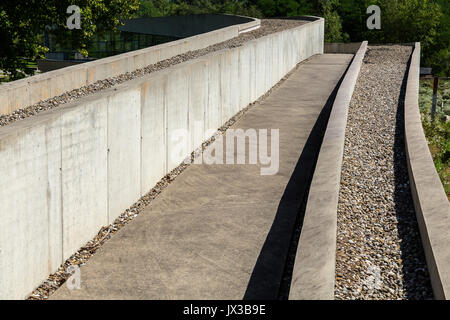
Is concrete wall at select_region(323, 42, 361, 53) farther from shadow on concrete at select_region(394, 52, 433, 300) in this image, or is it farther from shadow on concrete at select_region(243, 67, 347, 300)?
shadow on concrete at select_region(394, 52, 433, 300)

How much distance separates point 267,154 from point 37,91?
4.28 m

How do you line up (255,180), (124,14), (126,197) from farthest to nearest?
(124,14) < (255,180) < (126,197)

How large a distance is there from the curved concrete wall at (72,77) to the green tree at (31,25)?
5289mm

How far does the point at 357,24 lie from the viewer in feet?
320

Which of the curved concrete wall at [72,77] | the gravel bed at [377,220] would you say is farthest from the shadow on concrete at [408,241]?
the curved concrete wall at [72,77]

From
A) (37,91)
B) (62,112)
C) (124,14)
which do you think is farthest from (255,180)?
(124,14)

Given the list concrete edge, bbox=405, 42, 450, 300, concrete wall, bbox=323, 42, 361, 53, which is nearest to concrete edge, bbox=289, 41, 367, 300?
concrete edge, bbox=405, 42, 450, 300

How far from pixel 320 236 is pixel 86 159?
261 cm

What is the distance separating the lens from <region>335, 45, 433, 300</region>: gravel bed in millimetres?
5648

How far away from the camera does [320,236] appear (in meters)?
6.08

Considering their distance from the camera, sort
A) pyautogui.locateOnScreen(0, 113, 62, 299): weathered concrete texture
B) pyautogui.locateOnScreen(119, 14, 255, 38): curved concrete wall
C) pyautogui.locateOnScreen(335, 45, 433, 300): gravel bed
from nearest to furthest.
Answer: pyautogui.locateOnScreen(0, 113, 62, 299): weathered concrete texture < pyautogui.locateOnScreen(335, 45, 433, 300): gravel bed < pyautogui.locateOnScreen(119, 14, 255, 38): curved concrete wall

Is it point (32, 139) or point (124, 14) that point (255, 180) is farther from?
point (124, 14)

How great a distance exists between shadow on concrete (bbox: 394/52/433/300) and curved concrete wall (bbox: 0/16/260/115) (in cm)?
615

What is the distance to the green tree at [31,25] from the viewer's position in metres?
22.7
